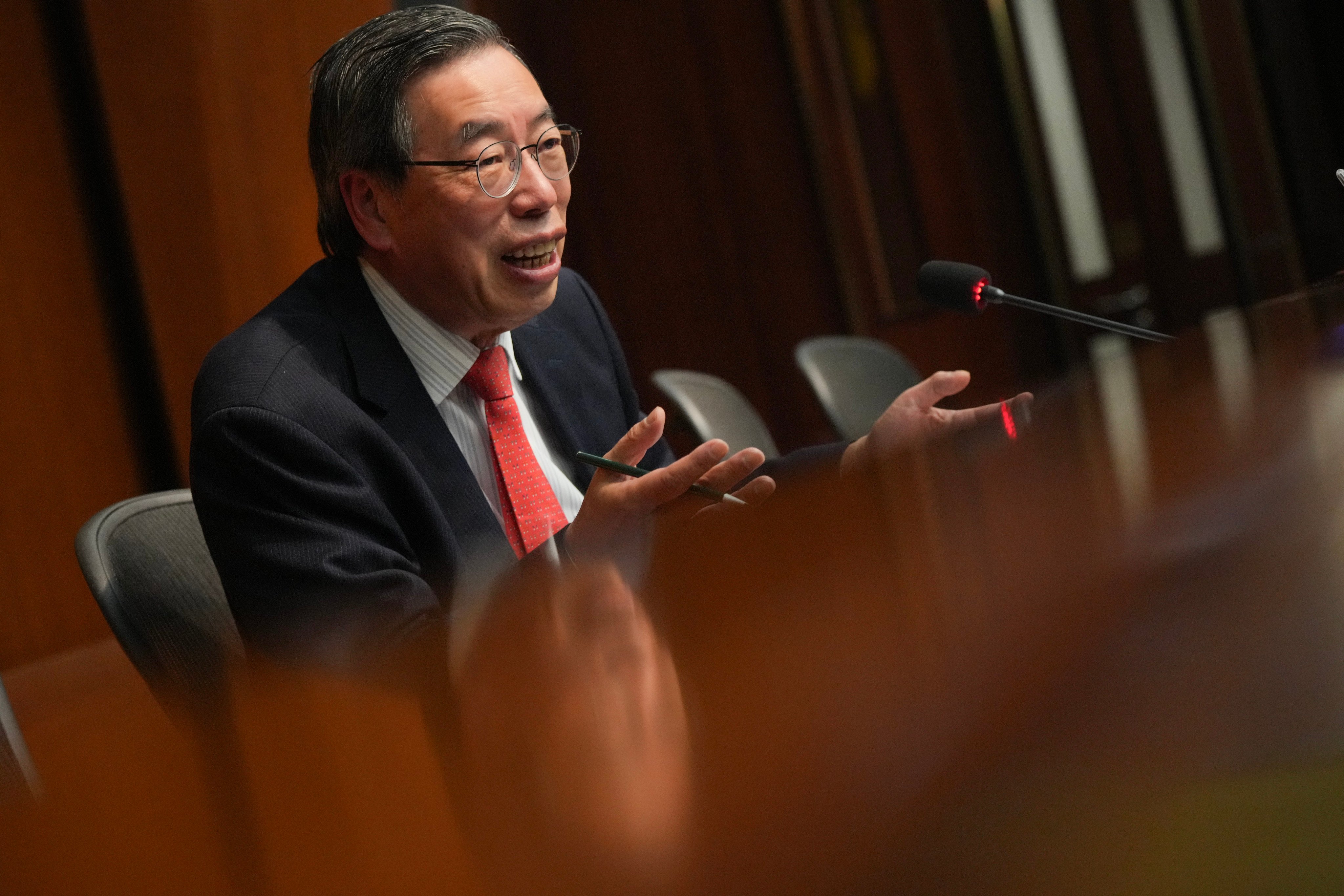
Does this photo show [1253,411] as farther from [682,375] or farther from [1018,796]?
[682,375]

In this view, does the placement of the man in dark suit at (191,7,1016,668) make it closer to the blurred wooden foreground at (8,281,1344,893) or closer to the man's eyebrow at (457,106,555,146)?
the man's eyebrow at (457,106,555,146)

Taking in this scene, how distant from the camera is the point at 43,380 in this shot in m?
2.73

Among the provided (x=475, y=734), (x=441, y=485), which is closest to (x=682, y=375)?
(x=441, y=485)

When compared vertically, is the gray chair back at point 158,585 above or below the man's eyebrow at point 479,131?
below

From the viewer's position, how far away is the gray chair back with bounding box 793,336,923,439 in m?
2.27

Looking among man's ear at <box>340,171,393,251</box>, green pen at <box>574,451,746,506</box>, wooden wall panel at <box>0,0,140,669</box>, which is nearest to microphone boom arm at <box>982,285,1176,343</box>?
green pen at <box>574,451,746,506</box>

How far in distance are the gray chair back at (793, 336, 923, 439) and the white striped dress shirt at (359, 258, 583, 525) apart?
998 millimetres

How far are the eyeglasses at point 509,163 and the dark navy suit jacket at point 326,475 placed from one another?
188 millimetres

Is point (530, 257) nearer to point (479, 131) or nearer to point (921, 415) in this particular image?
point (479, 131)

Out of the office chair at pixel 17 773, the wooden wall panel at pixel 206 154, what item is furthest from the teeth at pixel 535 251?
the wooden wall panel at pixel 206 154

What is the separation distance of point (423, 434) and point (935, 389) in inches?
19.9

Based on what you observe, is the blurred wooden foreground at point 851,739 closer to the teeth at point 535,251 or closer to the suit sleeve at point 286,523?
the suit sleeve at point 286,523

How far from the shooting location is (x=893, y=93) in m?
3.98

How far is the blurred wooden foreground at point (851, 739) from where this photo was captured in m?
0.13
